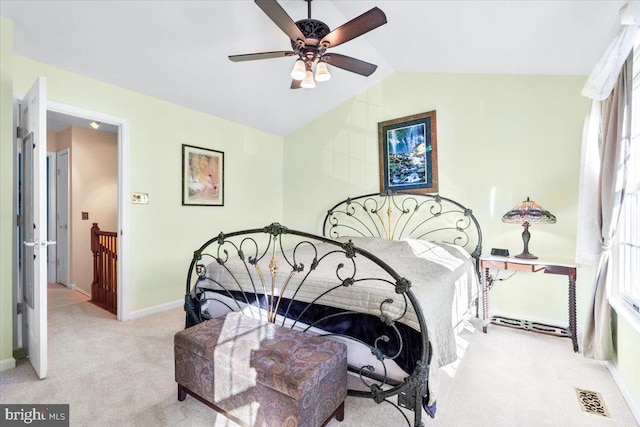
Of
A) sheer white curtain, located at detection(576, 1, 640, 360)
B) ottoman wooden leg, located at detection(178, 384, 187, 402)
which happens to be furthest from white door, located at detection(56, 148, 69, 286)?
sheer white curtain, located at detection(576, 1, 640, 360)

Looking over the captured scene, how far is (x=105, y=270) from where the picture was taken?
3.89m

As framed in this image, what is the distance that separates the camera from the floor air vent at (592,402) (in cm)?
180

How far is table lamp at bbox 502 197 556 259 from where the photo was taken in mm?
2738

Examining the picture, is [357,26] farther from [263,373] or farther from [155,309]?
[155,309]

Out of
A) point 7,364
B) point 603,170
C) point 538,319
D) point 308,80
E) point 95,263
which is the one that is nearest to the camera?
point 603,170

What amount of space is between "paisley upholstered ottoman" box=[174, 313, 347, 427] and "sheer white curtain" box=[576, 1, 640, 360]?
2.01 meters

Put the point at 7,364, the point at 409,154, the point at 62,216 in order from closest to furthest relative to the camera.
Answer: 1. the point at 7,364
2. the point at 409,154
3. the point at 62,216

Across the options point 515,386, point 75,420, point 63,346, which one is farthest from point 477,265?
point 63,346

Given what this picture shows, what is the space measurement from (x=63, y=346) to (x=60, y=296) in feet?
6.85

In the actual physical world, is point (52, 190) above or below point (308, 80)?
below

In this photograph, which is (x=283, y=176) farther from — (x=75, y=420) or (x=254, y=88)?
(x=75, y=420)

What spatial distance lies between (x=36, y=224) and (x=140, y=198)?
1.21 metres
